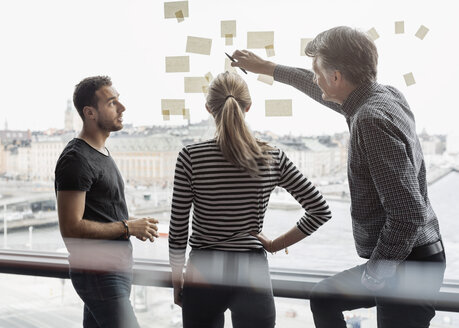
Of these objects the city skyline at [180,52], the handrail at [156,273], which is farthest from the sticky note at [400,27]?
the handrail at [156,273]

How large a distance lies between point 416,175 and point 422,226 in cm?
14

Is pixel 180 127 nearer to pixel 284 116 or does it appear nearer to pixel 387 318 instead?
pixel 284 116

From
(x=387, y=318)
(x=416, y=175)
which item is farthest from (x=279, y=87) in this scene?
(x=387, y=318)

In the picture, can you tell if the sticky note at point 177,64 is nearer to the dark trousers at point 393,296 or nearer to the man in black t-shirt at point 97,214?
the man in black t-shirt at point 97,214

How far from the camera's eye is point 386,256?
4.64 feet

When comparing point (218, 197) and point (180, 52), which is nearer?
point (218, 197)

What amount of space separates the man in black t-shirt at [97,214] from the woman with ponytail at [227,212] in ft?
1.11

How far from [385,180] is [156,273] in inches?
46.6

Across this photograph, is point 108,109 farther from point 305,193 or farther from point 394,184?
point 394,184

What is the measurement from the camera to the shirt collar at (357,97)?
1.49m

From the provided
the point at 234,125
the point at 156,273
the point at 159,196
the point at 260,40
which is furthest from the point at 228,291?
the point at 260,40

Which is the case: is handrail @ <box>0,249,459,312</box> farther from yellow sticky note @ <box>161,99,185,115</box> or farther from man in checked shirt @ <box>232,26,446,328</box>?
yellow sticky note @ <box>161,99,185,115</box>

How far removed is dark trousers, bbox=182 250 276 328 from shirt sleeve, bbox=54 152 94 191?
19.0 inches

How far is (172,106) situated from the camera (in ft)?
7.14
